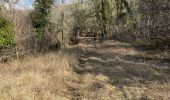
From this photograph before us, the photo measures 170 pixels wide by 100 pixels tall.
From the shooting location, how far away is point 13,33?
26.7m

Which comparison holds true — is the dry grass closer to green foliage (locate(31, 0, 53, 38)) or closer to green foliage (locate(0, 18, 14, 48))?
green foliage (locate(0, 18, 14, 48))

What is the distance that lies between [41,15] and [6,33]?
20.7 meters

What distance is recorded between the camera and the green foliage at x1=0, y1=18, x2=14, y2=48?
82.2ft

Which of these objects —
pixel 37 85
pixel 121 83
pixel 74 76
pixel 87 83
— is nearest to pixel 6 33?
pixel 74 76

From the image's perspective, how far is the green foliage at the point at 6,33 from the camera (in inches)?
987

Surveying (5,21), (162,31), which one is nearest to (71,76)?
(5,21)

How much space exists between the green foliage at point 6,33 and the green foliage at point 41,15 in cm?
1656

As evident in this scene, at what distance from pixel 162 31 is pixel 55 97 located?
1658 cm

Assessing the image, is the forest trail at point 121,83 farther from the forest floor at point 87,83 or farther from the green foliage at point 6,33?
the green foliage at point 6,33

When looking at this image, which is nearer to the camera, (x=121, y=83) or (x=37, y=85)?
(x=37, y=85)

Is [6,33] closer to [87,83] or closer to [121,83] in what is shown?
[87,83]

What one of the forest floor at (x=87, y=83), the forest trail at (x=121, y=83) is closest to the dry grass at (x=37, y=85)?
the forest floor at (x=87, y=83)

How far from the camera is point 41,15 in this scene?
45.8 metres

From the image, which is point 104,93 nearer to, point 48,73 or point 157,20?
point 48,73
